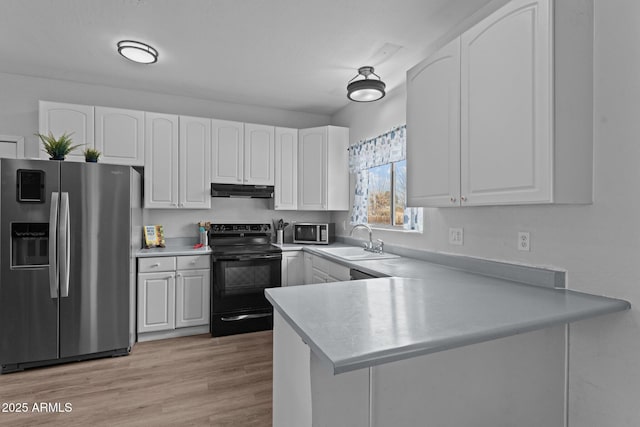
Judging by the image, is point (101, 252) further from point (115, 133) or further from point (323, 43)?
point (323, 43)

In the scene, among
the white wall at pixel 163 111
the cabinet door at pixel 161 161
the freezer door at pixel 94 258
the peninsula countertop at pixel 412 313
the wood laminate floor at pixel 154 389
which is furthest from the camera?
the cabinet door at pixel 161 161

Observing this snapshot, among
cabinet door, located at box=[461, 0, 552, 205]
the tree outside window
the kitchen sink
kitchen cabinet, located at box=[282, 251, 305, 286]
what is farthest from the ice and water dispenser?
cabinet door, located at box=[461, 0, 552, 205]

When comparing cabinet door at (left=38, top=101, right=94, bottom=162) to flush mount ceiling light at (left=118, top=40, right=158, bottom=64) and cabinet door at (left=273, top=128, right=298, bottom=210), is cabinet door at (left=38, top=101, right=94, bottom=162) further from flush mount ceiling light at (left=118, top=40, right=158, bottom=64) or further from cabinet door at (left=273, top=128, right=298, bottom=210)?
cabinet door at (left=273, top=128, right=298, bottom=210)

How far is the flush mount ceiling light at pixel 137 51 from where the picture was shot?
2.46 metres

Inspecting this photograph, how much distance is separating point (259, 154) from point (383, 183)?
4.85ft

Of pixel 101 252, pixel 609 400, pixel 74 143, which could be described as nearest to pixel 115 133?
pixel 74 143

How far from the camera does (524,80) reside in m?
1.38

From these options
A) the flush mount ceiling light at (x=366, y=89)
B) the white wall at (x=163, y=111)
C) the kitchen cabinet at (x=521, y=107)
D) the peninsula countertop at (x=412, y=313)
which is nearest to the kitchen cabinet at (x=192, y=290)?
the white wall at (x=163, y=111)

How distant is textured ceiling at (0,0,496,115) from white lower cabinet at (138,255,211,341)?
1812 millimetres

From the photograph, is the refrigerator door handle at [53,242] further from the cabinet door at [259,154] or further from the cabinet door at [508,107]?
the cabinet door at [508,107]

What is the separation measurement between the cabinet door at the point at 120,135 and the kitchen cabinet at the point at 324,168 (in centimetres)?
172

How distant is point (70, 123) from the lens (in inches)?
118

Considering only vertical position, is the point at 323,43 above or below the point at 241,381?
above

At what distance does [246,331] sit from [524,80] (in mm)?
3033
